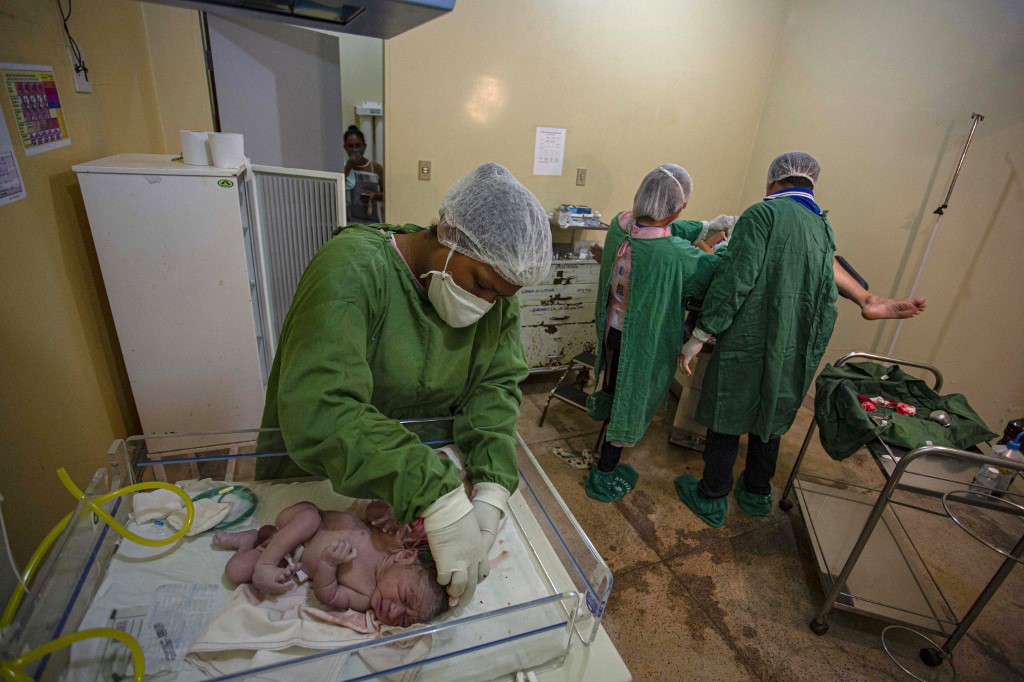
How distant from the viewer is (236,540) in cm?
112

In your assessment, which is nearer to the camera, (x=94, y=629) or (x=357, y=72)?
(x=94, y=629)

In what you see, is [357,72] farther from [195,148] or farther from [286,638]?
[286,638]

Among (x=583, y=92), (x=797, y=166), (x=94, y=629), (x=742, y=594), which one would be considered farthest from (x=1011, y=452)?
(x=583, y=92)

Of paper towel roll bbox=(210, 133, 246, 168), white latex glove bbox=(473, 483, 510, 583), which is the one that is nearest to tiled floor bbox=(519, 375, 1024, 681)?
white latex glove bbox=(473, 483, 510, 583)

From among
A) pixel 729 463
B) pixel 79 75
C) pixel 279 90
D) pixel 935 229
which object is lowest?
pixel 729 463

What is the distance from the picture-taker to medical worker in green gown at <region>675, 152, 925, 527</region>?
2.13 m

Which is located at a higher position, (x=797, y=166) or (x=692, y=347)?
(x=797, y=166)

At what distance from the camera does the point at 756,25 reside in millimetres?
3732

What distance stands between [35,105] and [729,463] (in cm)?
305

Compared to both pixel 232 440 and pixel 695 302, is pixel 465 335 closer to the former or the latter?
pixel 232 440

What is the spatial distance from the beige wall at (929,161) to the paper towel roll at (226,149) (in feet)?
12.2

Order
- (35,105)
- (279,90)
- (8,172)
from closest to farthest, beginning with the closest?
(8,172), (35,105), (279,90)

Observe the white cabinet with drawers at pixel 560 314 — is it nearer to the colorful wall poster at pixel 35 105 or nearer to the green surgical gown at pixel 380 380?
the green surgical gown at pixel 380 380

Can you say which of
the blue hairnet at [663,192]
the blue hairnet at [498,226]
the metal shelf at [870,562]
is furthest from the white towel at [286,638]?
the blue hairnet at [663,192]
